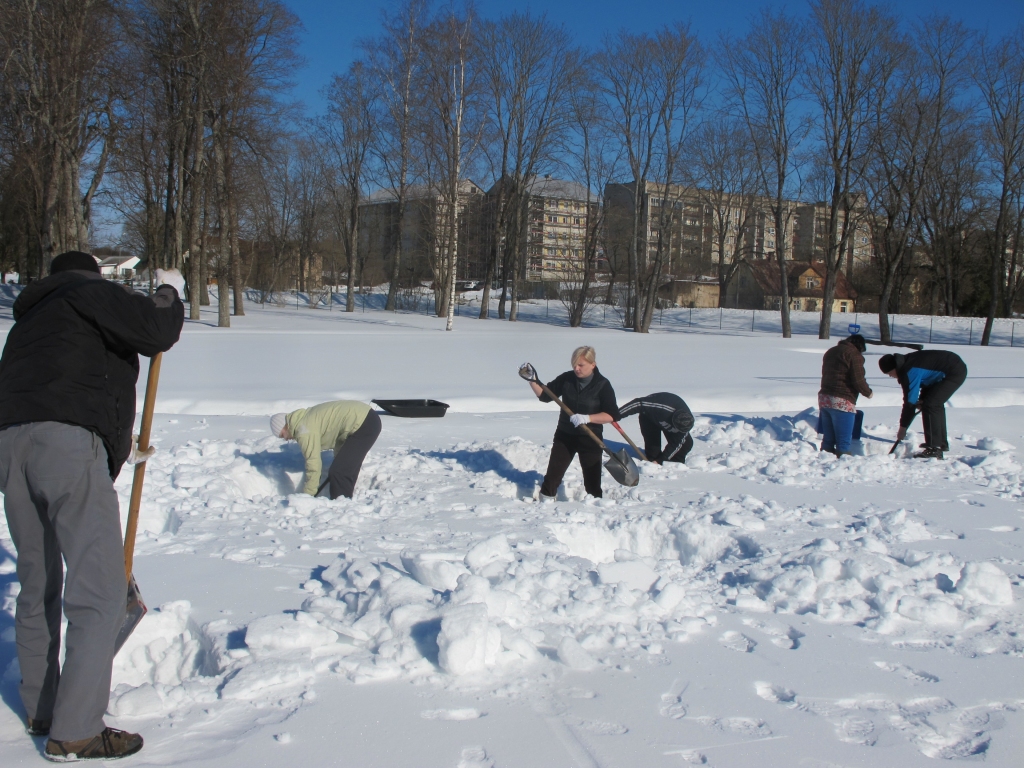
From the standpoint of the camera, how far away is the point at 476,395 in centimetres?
1179

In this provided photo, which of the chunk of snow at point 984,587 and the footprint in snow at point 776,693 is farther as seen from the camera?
the chunk of snow at point 984,587

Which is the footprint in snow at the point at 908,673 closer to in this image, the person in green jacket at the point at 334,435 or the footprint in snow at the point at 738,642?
the footprint in snow at the point at 738,642

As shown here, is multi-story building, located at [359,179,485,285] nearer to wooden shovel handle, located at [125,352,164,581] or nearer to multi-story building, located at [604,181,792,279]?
multi-story building, located at [604,181,792,279]

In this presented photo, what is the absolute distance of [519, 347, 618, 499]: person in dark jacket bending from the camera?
6227 millimetres

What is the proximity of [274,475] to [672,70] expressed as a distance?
3011 centimetres

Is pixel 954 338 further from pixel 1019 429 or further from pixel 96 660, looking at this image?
pixel 96 660

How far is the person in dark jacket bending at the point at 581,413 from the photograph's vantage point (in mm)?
6227

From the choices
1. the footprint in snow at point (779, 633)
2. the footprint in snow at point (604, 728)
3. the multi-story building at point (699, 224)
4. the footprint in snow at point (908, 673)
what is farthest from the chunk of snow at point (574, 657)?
the multi-story building at point (699, 224)

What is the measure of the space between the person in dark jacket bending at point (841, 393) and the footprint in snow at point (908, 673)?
16.4 feet

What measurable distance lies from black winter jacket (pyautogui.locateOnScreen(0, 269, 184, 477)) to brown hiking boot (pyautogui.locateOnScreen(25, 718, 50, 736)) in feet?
2.71

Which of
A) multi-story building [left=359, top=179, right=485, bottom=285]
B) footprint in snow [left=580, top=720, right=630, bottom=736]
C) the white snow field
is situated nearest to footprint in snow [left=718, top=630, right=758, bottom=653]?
the white snow field

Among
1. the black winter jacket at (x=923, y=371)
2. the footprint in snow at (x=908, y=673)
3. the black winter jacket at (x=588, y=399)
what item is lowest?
the footprint in snow at (x=908, y=673)

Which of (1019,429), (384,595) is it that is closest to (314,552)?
(384,595)

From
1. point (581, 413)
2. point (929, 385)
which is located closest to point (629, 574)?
point (581, 413)
